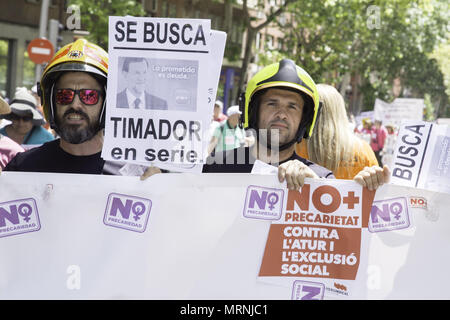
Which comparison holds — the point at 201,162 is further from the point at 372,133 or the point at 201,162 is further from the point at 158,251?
the point at 372,133

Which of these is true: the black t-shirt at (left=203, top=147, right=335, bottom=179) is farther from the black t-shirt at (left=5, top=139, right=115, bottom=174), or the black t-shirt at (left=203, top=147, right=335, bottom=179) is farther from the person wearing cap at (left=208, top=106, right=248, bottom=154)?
the person wearing cap at (left=208, top=106, right=248, bottom=154)

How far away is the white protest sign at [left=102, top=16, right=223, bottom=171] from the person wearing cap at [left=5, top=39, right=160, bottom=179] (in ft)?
1.82

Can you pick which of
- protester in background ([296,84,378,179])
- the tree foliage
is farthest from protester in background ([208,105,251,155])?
the tree foliage

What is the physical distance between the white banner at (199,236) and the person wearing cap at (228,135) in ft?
22.7

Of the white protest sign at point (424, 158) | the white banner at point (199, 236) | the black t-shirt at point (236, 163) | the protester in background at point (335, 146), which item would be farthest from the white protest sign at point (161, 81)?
the protester in background at point (335, 146)

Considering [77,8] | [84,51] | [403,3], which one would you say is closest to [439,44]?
[403,3]

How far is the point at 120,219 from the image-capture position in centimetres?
296

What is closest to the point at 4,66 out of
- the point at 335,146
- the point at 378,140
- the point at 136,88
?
the point at 378,140

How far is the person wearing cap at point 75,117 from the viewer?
3.32 meters

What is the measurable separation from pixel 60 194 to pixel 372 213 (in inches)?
54.2

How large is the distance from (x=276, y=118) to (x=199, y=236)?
82 centimetres

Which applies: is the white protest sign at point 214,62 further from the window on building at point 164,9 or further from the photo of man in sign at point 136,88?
the window on building at point 164,9

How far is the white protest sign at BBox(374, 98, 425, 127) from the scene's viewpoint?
54.4 ft
